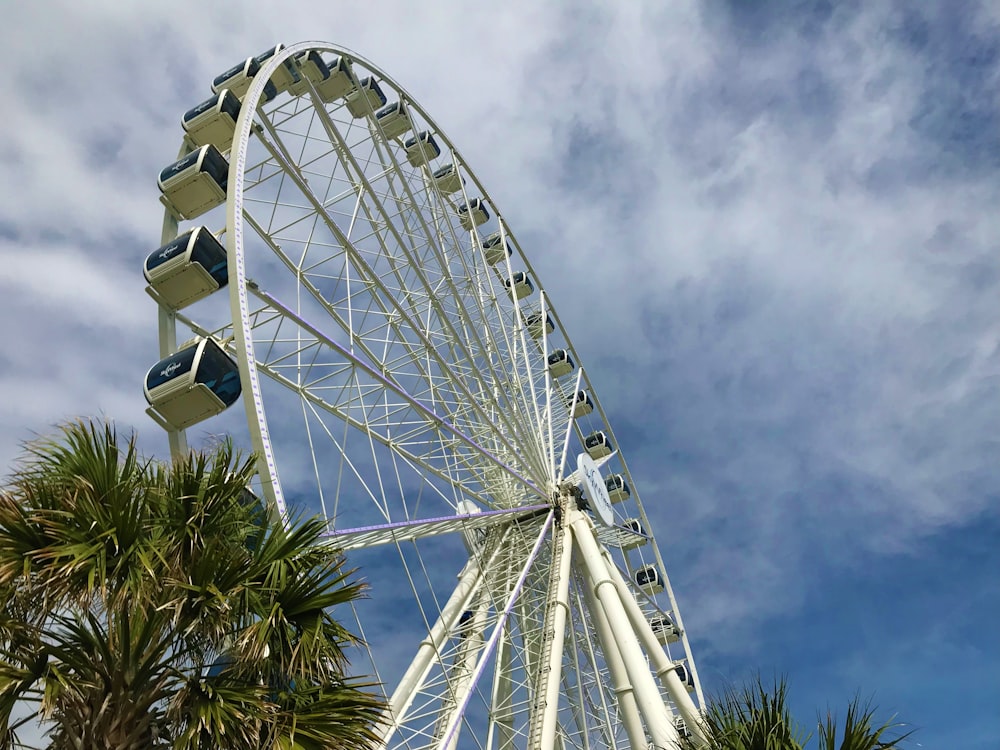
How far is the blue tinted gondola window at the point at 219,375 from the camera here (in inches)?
356

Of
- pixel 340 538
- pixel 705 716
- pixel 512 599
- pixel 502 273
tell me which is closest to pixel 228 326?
pixel 340 538

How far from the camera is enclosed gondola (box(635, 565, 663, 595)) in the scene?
2628 centimetres

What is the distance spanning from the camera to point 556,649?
14711 millimetres

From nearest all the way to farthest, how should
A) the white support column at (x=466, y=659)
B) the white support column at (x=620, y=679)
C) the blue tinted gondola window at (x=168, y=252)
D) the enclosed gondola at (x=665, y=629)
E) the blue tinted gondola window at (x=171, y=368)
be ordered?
1. the blue tinted gondola window at (x=171, y=368)
2. the blue tinted gondola window at (x=168, y=252)
3. the white support column at (x=466, y=659)
4. the white support column at (x=620, y=679)
5. the enclosed gondola at (x=665, y=629)

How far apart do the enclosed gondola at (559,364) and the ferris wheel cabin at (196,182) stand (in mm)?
14584

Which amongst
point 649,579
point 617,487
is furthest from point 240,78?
point 649,579

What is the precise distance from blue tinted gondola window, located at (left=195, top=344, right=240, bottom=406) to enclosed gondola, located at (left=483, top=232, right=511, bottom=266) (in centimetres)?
1509

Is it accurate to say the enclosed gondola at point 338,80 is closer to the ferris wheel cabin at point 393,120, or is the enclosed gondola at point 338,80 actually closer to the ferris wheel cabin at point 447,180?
the ferris wheel cabin at point 393,120

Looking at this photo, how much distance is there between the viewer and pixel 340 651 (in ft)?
20.4

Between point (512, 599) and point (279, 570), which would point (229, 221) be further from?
point (512, 599)

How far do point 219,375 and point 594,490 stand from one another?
37.4 feet

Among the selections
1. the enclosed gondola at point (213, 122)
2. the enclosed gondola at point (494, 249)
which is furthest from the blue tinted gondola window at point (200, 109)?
the enclosed gondola at point (494, 249)

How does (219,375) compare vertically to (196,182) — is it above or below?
below

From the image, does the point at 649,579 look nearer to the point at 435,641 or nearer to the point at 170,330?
the point at 435,641
